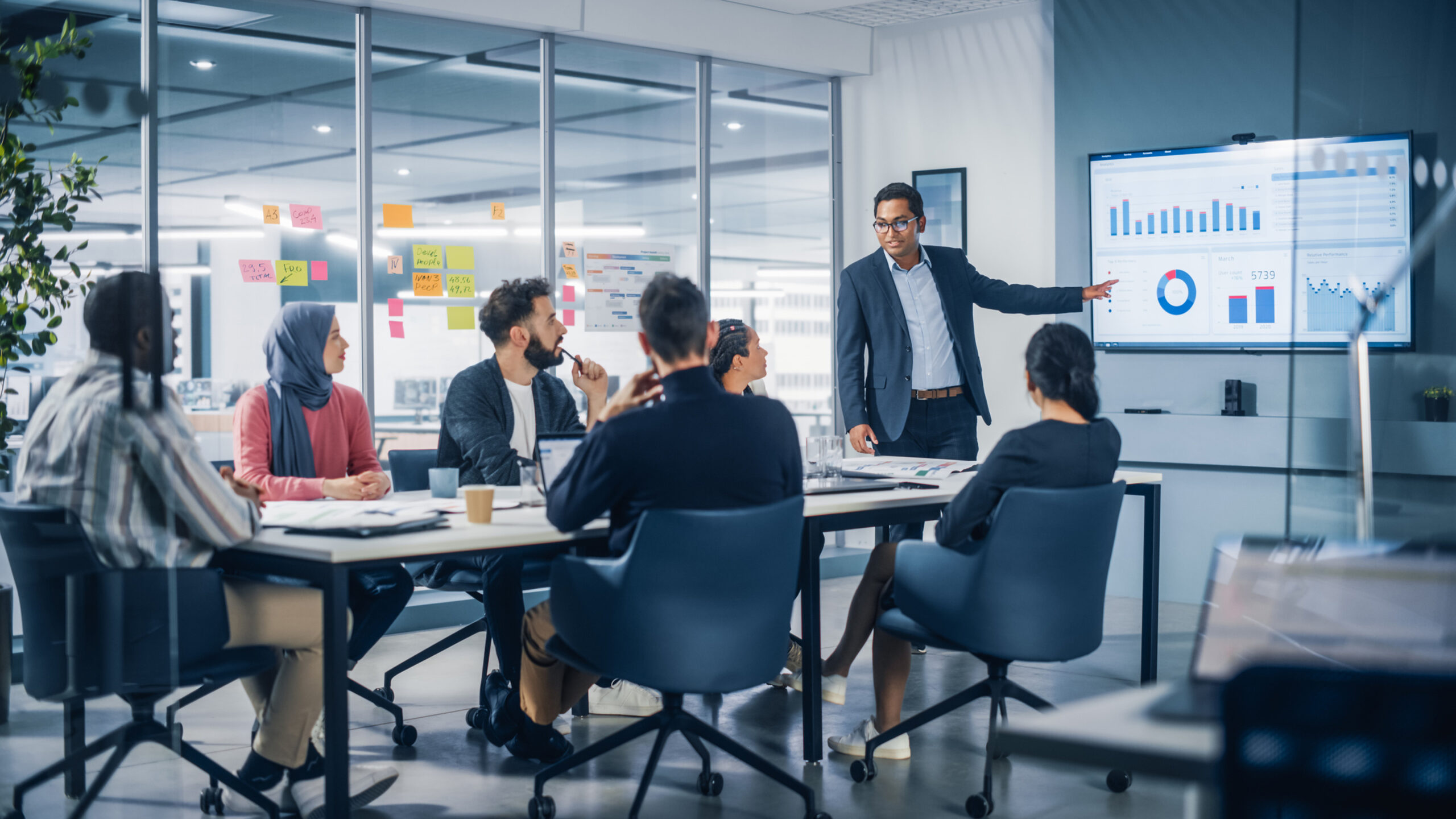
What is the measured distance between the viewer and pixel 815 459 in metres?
3.45

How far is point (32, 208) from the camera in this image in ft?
9.55

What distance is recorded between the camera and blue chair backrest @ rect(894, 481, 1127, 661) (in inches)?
110

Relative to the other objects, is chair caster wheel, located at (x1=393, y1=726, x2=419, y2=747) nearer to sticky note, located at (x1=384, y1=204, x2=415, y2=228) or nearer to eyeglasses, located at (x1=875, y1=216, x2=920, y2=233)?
eyeglasses, located at (x1=875, y1=216, x2=920, y2=233)

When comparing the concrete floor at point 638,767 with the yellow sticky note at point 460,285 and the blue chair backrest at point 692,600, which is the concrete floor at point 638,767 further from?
the yellow sticky note at point 460,285

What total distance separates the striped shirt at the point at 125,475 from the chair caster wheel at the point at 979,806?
1681 millimetres

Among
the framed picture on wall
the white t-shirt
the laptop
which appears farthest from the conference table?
the framed picture on wall

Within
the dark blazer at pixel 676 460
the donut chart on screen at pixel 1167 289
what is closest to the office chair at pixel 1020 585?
the dark blazer at pixel 676 460

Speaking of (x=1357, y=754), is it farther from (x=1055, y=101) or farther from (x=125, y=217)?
(x=1055, y=101)

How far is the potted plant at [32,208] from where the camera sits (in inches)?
86.2

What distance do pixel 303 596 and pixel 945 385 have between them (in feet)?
7.88

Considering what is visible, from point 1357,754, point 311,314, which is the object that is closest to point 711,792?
point 311,314

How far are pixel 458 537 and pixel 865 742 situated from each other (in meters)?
1.35

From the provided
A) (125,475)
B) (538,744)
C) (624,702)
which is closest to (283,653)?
(125,475)

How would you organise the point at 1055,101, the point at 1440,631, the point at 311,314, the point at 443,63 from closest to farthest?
the point at 1440,631 < the point at 311,314 < the point at 443,63 < the point at 1055,101
